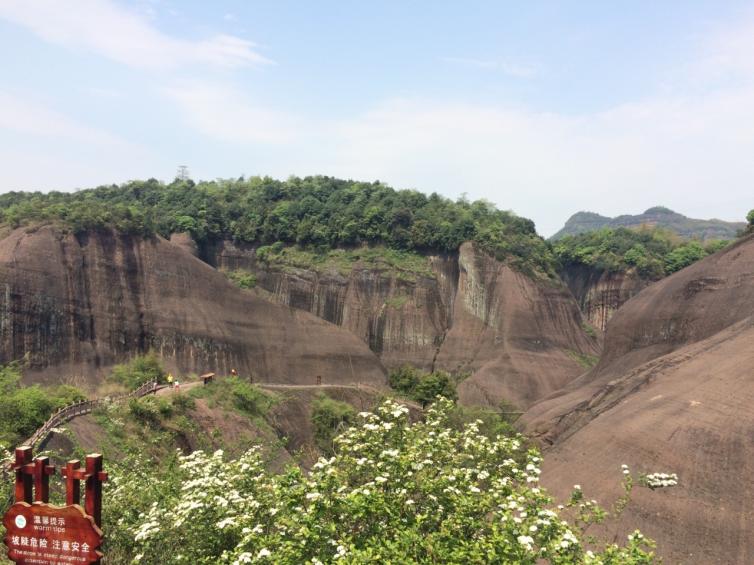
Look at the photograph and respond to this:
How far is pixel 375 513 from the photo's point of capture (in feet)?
22.7

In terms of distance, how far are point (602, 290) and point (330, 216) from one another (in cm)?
3488

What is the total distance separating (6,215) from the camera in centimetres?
3872

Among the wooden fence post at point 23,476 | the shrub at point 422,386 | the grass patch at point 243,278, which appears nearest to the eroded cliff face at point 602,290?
the shrub at point 422,386

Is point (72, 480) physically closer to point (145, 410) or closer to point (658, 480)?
point (658, 480)

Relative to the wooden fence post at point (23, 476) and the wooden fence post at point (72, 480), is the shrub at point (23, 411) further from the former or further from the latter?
the wooden fence post at point (72, 480)

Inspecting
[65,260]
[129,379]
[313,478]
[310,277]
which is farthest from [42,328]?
[313,478]

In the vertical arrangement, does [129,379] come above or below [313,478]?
below

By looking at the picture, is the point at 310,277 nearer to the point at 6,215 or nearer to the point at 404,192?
the point at 404,192

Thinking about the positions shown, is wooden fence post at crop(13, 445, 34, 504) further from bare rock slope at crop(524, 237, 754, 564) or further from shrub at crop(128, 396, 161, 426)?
shrub at crop(128, 396, 161, 426)

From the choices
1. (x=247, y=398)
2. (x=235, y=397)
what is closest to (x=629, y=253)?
(x=247, y=398)

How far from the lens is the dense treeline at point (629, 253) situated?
74312 millimetres

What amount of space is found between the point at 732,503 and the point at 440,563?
13795 millimetres

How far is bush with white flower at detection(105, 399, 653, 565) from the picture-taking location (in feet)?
20.8

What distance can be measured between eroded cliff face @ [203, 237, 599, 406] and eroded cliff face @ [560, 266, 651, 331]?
1649cm
